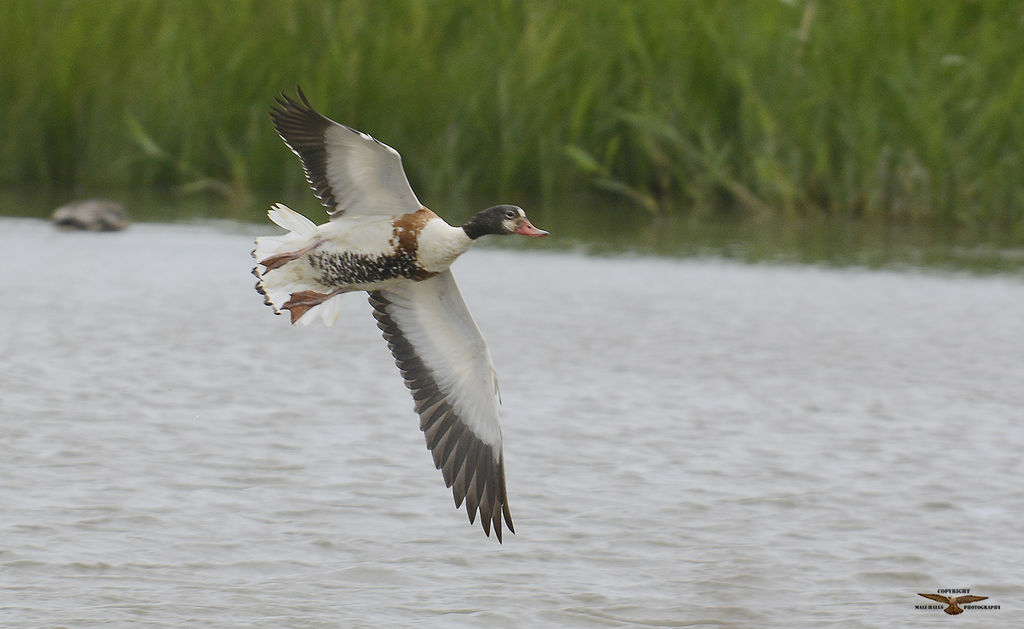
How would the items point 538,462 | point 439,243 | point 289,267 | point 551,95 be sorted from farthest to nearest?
1. point 551,95
2. point 538,462
3. point 289,267
4. point 439,243

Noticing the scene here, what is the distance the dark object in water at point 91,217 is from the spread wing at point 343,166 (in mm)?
6229

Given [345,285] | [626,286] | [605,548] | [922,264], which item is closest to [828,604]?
[605,548]

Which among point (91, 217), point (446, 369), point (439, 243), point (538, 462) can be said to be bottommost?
point (538, 462)

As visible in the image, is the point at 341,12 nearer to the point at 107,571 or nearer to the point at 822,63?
the point at 822,63

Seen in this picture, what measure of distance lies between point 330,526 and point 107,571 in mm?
795

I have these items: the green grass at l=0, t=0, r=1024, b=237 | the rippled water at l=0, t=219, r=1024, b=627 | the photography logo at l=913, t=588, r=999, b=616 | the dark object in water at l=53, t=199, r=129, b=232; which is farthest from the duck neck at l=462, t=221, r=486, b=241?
the green grass at l=0, t=0, r=1024, b=237

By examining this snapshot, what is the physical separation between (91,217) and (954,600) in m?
8.17

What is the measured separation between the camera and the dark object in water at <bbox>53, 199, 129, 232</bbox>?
38.5 ft

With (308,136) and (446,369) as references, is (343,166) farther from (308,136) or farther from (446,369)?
(446,369)

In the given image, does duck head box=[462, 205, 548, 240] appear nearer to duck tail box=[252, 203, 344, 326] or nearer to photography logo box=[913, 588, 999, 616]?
duck tail box=[252, 203, 344, 326]

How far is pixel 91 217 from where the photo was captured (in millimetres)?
11742

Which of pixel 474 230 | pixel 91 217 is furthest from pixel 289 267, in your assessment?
pixel 91 217

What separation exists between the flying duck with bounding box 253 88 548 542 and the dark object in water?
235 inches

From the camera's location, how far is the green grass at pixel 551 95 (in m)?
12.3
